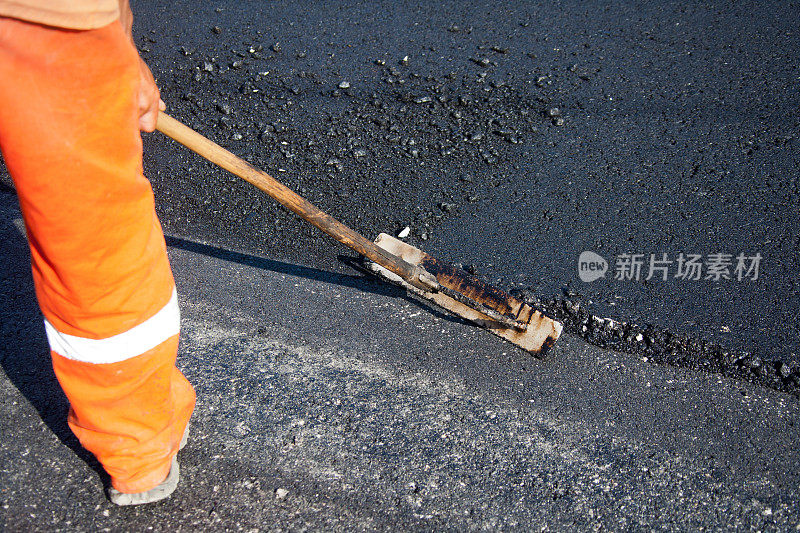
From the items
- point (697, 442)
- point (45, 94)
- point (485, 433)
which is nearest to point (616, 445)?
point (697, 442)

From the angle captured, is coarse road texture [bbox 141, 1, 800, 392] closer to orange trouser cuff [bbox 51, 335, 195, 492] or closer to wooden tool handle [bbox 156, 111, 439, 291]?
wooden tool handle [bbox 156, 111, 439, 291]

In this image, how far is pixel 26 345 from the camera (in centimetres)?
269

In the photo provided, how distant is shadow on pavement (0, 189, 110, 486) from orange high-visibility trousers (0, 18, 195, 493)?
1.39 ft

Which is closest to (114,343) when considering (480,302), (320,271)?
(320,271)

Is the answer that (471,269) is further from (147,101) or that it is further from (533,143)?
(147,101)

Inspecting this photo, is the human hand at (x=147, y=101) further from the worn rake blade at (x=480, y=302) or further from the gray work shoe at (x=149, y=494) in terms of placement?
the worn rake blade at (x=480, y=302)

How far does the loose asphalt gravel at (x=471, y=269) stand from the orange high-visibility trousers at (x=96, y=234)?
42 centimetres

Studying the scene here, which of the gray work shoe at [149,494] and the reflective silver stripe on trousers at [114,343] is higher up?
the reflective silver stripe on trousers at [114,343]

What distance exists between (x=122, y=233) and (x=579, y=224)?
94.4 inches

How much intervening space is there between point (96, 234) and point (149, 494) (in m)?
1.01

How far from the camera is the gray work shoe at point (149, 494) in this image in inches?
83.4

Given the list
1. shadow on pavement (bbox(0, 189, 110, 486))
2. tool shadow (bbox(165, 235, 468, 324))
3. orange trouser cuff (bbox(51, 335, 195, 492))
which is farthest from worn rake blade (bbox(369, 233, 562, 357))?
shadow on pavement (bbox(0, 189, 110, 486))

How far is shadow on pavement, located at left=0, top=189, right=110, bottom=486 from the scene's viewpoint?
2400 mm

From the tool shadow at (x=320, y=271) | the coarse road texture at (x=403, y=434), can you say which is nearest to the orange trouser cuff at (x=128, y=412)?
the coarse road texture at (x=403, y=434)
